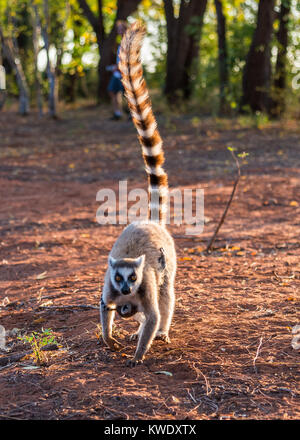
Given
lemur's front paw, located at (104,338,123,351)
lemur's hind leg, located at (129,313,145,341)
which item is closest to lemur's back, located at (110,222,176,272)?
lemur's hind leg, located at (129,313,145,341)

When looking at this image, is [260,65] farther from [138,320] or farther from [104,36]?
[138,320]

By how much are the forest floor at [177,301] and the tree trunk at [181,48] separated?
23.5 ft

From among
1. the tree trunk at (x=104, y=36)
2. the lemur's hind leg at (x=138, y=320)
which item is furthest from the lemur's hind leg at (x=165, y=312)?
the tree trunk at (x=104, y=36)

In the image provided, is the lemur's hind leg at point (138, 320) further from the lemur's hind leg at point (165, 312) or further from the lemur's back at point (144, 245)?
the lemur's back at point (144, 245)

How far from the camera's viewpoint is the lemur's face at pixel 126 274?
3.36m

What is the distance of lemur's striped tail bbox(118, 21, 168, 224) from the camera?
3.79m

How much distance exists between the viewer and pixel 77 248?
6.50 m

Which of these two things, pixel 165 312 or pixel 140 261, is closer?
pixel 140 261

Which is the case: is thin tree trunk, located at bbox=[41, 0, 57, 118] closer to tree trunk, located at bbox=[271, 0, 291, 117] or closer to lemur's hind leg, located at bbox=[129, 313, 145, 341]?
tree trunk, located at bbox=[271, 0, 291, 117]

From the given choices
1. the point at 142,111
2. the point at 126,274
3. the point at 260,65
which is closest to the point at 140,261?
the point at 126,274

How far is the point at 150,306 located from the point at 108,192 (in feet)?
20.8

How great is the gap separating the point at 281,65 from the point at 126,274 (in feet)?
46.2

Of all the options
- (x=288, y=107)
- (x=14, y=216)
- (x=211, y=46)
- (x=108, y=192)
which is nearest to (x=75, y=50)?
(x=211, y=46)

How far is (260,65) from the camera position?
1480 cm
